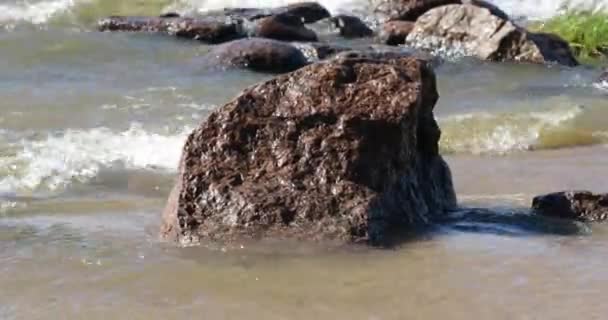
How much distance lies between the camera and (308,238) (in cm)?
484

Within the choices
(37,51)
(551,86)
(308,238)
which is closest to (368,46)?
(551,86)

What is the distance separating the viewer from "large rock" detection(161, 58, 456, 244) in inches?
194

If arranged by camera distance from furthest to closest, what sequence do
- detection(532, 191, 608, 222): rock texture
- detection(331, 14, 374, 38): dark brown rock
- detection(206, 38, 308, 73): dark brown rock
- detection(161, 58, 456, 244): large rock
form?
detection(331, 14, 374, 38): dark brown rock < detection(206, 38, 308, 73): dark brown rock < detection(532, 191, 608, 222): rock texture < detection(161, 58, 456, 244): large rock

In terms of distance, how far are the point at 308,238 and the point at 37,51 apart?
967 cm

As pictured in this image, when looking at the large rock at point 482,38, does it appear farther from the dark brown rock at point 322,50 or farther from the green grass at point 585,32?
the dark brown rock at point 322,50

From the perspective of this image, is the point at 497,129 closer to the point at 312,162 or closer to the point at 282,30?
the point at 312,162

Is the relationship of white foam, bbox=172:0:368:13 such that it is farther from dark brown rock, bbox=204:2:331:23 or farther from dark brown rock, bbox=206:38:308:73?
dark brown rock, bbox=206:38:308:73

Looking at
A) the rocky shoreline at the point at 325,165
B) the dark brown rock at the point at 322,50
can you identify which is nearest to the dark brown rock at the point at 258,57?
the dark brown rock at the point at 322,50

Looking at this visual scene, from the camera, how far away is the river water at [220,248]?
418 centimetres

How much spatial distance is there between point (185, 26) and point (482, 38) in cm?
371

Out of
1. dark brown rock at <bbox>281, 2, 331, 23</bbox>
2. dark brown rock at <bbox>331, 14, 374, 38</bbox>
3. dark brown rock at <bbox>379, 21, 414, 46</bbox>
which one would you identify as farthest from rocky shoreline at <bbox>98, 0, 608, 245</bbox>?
dark brown rock at <bbox>281, 2, 331, 23</bbox>

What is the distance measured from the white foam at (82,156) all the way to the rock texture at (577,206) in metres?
2.83

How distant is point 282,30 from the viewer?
15125 mm

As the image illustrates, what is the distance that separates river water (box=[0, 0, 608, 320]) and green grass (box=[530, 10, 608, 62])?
4.48ft
